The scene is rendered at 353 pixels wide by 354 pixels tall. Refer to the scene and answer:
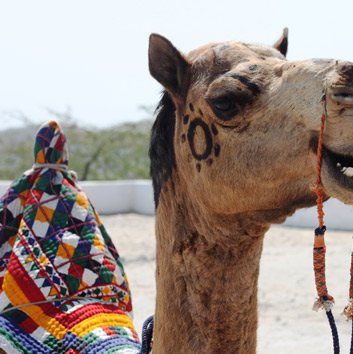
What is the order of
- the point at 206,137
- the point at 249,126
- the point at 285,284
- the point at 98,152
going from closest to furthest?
1. the point at 249,126
2. the point at 206,137
3. the point at 285,284
4. the point at 98,152

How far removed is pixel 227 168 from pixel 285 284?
562 centimetres

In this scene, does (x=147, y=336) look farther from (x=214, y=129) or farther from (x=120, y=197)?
(x=120, y=197)

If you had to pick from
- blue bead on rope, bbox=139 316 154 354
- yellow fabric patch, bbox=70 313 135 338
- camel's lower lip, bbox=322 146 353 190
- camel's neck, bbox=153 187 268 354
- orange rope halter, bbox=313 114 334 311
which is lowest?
yellow fabric patch, bbox=70 313 135 338

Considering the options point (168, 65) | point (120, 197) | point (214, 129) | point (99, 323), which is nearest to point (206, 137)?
point (214, 129)

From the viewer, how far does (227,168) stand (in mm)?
1582

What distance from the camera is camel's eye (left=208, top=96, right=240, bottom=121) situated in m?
1.55

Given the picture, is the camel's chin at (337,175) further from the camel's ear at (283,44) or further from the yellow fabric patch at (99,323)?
the yellow fabric patch at (99,323)

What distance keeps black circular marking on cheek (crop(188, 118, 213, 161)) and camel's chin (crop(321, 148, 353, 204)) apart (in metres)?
0.41

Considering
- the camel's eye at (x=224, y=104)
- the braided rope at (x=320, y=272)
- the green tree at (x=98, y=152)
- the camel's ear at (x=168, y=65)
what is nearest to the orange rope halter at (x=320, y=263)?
the braided rope at (x=320, y=272)

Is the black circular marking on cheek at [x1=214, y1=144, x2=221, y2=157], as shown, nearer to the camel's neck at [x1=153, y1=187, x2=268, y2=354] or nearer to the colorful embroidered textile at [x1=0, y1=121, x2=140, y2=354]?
the camel's neck at [x1=153, y1=187, x2=268, y2=354]

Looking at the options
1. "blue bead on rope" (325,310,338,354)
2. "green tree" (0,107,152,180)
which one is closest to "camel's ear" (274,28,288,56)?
"blue bead on rope" (325,310,338,354)

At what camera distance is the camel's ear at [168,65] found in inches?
69.6

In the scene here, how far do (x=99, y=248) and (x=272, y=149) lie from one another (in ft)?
3.91

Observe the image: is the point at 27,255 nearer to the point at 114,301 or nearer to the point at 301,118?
the point at 114,301
